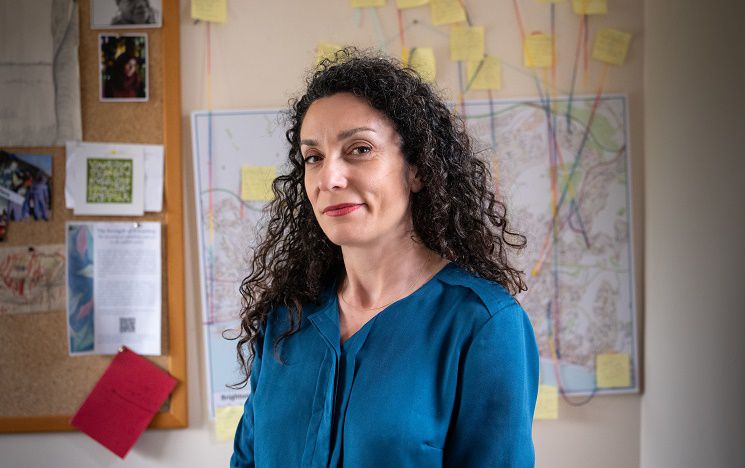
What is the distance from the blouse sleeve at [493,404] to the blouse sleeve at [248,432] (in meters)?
0.39

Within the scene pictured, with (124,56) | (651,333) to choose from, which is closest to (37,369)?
(124,56)

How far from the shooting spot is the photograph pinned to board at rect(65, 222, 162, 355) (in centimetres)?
172

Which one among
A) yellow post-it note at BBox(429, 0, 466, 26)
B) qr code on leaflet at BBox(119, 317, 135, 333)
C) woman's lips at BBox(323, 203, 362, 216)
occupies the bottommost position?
qr code on leaflet at BBox(119, 317, 135, 333)

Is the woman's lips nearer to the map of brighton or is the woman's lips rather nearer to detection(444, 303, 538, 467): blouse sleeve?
detection(444, 303, 538, 467): blouse sleeve

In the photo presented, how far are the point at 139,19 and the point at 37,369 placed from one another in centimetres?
99

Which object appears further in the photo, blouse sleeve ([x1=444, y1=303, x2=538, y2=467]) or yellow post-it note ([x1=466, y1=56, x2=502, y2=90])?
yellow post-it note ([x1=466, y1=56, x2=502, y2=90])

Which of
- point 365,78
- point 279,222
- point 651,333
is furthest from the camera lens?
point 651,333

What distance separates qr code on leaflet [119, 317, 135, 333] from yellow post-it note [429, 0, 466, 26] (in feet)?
3.83

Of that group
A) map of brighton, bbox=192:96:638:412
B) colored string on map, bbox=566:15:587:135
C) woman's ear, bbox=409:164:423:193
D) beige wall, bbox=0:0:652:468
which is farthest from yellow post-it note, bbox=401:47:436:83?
woman's ear, bbox=409:164:423:193

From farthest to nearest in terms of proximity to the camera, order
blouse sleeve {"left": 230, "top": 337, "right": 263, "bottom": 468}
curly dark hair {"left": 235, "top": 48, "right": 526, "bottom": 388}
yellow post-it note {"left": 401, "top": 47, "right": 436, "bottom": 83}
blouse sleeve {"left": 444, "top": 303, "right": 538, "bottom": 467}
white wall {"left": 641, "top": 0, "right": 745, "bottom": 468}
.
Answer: yellow post-it note {"left": 401, "top": 47, "right": 436, "bottom": 83}
white wall {"left": 641, "top": 0, "right": 745, "bottom": 468}
blouse sleeve {"left": 230, "top": 337, "right": 263, "bottom": 468}
curly dark hair {"left": 235, "top": 48, "right": 526, "bottom": 388}
blouse sleeve {"left": 444, "top": 303, "right": 538, "bottom": 467}

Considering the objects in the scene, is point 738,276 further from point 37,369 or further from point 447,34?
point 37,369

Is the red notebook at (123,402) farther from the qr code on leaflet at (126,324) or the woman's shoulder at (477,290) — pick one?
the woman's shoulder at (477,290)

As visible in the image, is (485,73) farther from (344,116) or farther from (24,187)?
(24,187)

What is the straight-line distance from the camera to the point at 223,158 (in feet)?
5.68
